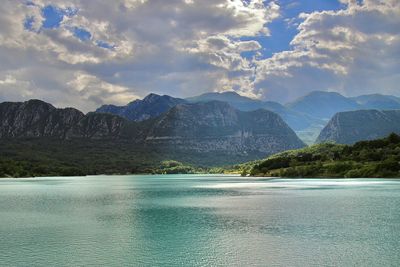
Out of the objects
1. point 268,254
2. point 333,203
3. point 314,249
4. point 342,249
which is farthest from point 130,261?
point 333,203

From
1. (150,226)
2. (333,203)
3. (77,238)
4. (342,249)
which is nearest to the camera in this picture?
(342,249)

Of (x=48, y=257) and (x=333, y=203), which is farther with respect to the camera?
(x=333, y=203)

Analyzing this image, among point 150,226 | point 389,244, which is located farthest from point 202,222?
point 389,244

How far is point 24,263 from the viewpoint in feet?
145

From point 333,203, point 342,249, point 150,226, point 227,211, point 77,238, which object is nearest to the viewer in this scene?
point 342,249

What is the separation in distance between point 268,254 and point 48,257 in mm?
25470

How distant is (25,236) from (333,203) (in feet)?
234

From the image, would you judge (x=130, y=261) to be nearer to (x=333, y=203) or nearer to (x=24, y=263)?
(x=24, y=263)

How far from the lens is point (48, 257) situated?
4709 cm

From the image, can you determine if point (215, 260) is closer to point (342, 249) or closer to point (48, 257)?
point (342, 249)

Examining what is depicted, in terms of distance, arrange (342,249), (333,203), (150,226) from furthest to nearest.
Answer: (333,203)
(150,226)
(342,249)

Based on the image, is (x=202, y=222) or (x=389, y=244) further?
(x=202, y=222)

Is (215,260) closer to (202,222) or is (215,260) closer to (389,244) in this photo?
(389,244)

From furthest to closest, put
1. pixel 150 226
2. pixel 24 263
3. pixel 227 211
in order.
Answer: pixel 227 211
pixel 150 226
pixel 24 263
